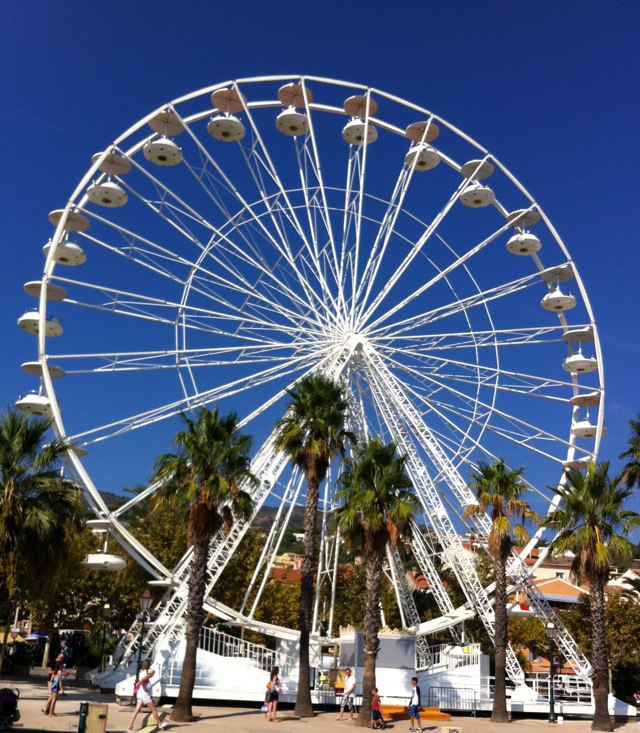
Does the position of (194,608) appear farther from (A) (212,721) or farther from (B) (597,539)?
(B) (597,539)

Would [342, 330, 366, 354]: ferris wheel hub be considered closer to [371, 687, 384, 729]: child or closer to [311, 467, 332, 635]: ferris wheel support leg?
[311, 467, 332, 635]: ferris wheel support leg

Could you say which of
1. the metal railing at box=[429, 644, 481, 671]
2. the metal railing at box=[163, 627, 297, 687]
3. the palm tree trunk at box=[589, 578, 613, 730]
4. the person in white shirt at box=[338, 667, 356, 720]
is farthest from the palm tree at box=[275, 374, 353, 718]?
the palm tree trunk at box=[589, 578, 613, 730]

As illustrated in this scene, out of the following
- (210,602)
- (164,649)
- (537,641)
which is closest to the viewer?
(164,649)

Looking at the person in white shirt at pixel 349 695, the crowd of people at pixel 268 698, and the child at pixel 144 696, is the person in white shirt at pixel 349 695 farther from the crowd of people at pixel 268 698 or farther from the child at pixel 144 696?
the child at pixel 144 696

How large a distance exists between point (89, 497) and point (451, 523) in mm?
12553

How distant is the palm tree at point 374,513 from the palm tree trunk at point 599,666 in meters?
6.37

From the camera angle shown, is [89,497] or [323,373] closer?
[89,497]

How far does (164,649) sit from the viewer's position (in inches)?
956

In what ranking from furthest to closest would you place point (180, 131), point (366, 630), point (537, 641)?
point (537, 641) < point (180, 131) < point (366, 630)

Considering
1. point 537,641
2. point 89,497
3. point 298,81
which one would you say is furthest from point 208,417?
point 537,641

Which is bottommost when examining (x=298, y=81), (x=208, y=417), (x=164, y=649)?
(x=164, y=649)

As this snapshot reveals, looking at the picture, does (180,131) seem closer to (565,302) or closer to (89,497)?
(89,497)

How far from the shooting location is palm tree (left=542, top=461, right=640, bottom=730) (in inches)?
937

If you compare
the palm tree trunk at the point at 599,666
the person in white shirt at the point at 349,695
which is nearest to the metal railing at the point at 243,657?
the person in white shirt at the point at 349,695
